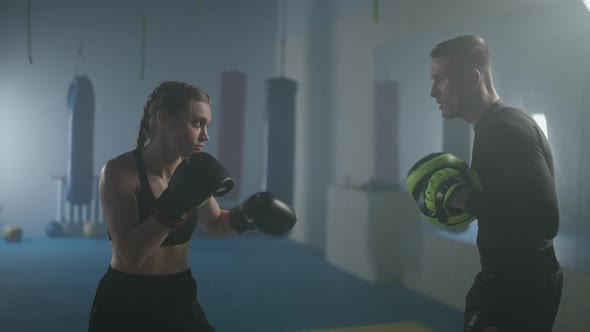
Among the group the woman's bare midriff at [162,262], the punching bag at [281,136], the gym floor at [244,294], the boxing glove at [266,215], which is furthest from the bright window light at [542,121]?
the punching bag at [281,136]

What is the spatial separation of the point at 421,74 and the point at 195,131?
3626 mm

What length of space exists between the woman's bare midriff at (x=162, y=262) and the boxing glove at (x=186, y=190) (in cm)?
21

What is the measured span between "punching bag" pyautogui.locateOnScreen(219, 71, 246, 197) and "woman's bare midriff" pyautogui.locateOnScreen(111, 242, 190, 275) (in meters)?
4.72

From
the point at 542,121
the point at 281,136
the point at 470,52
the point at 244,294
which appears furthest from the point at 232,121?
the point at 470,52

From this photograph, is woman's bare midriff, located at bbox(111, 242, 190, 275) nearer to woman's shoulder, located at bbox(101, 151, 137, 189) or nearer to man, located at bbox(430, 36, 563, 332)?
woman's shoulder, located at bbox(101, 151, 137, 189)

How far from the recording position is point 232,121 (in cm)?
650

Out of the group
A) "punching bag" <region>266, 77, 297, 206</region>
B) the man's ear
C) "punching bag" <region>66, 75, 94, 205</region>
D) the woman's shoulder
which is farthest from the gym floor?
the woman's shoulder

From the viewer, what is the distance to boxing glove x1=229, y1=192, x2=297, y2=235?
1900 millimetres

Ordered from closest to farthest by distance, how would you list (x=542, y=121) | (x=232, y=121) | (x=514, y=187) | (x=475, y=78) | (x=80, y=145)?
1. (x=514, y=187)
2. (x=475, y=78)
3. (x=542, y=121)
4. (x=80, y=145)
5. (x=232, y=121)

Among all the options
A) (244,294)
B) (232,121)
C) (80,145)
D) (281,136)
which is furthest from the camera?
(232,121)

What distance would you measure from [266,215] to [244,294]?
94.1 inches

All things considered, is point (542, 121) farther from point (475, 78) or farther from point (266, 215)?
point (266, 215)

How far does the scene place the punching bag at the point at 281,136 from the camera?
5.31 metres

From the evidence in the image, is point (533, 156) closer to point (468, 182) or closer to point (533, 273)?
point (468, 182)
